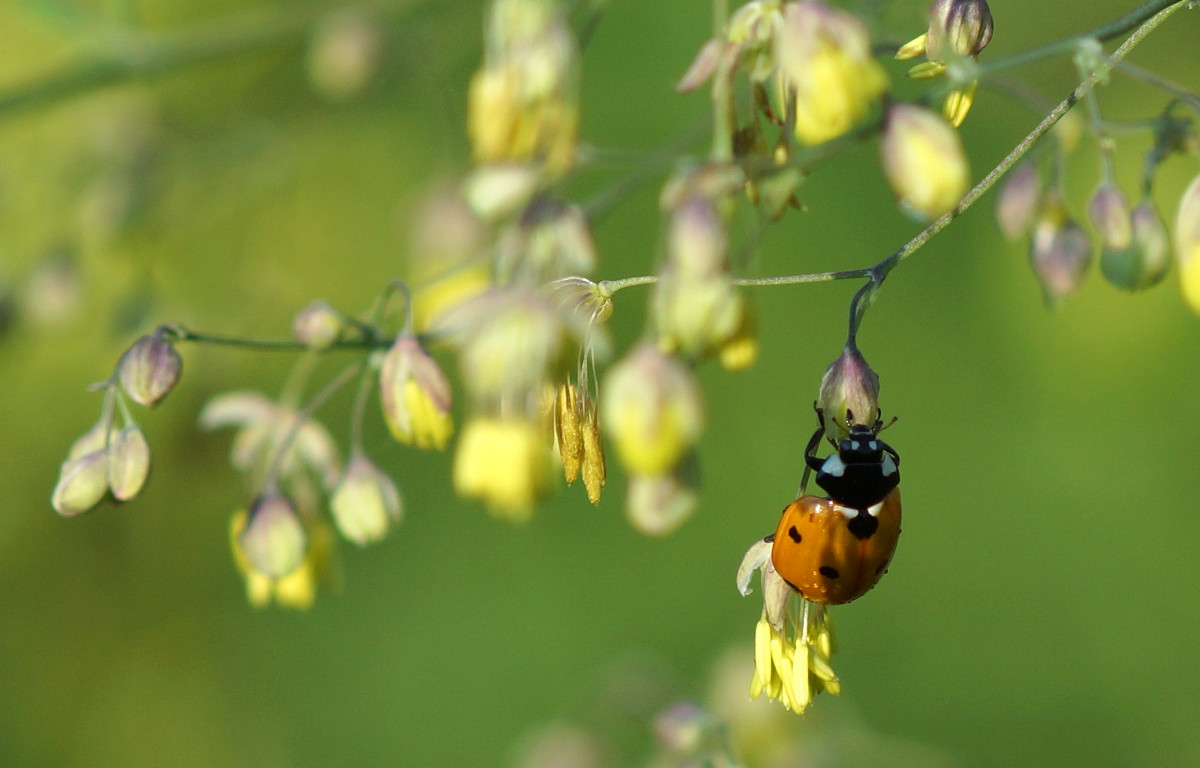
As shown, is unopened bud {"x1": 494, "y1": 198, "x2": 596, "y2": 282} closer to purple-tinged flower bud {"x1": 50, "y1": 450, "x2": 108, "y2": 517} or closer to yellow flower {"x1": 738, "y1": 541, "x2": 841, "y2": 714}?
yellow flower {"x1": 738, "y1": 541, "x2": 841, "y2": 714}

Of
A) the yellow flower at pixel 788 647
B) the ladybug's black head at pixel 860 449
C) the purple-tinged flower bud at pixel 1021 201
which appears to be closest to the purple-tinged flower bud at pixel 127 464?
the yellow flower at pixel 788 647

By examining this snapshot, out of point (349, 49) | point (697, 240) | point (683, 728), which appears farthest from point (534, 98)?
point (349, 49)

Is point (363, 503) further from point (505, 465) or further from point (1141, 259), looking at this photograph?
point (1141, 259)

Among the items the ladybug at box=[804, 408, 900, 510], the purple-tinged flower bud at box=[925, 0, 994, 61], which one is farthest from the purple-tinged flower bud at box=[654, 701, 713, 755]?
the purple-tinged flower bud at box=[925, 0, 994, 61]

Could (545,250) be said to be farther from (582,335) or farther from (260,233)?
(260,233)

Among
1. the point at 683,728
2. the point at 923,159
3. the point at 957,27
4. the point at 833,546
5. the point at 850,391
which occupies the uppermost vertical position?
the point at 957,27

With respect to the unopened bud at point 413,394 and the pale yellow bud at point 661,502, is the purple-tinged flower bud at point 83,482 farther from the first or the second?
the pale yellow bud at point 661,502
